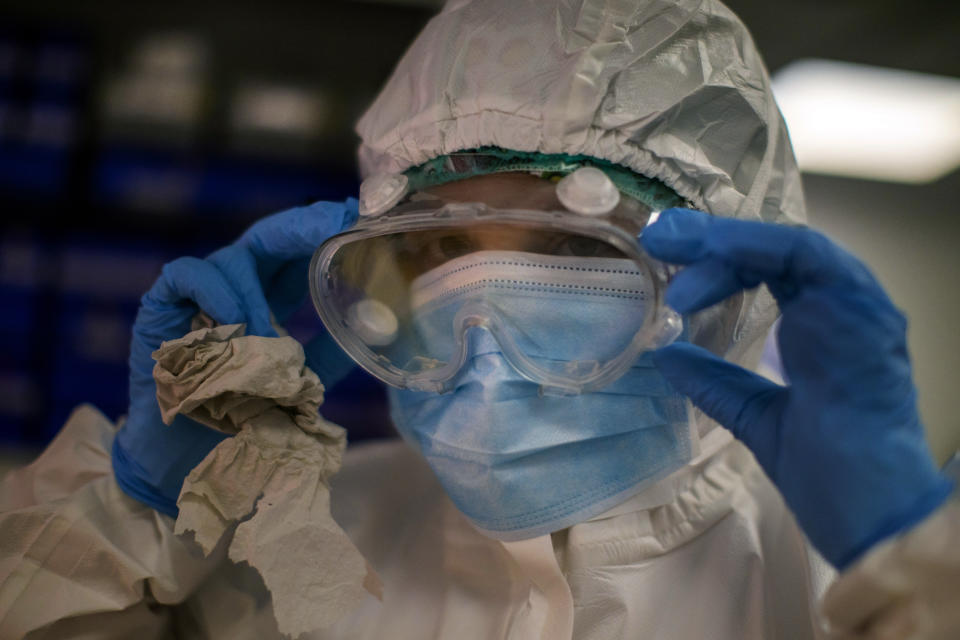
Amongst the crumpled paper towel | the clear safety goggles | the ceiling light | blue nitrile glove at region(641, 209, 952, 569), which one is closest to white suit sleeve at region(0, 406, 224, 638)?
the crumpled paper towel

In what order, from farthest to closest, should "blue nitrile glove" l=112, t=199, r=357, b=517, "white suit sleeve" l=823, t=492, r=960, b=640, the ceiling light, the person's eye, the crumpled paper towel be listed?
the ceiling light → "blue nitrile glove" l=112, t=199, r=357, b=517 → the person's eye → the crumpled paper towel → "white suit sleeve" l=823, t=492, r=960, b=640

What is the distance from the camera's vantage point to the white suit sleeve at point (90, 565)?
1.04 meters

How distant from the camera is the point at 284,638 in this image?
1169 mm

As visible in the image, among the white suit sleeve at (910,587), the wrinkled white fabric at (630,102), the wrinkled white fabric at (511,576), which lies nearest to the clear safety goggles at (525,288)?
the wrinkled white fabric at (630,102)

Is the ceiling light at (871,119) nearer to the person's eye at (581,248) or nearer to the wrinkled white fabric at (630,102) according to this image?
the wrinkled white fabric at (630,102)

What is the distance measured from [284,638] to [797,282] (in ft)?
3.25

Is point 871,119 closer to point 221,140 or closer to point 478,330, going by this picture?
point 478,330

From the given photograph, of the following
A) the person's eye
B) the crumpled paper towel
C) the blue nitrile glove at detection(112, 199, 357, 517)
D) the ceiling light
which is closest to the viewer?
the crumpled paper towel

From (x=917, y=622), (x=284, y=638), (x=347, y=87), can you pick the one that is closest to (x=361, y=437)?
(x=284, y=638)

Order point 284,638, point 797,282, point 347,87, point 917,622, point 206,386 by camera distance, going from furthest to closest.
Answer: point 347,87 < point 284,638 < point 206,386 < point 797,282 < point 917,622

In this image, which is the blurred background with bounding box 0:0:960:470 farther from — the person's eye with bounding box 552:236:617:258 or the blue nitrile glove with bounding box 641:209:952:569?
the blue nitrile glove with bounding box 641:209:952:569

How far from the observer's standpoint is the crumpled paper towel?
0.90 metres

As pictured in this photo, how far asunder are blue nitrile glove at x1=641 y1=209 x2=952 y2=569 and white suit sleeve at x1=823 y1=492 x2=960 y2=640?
53mm

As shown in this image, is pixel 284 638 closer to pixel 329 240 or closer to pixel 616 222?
pixel 329 240
